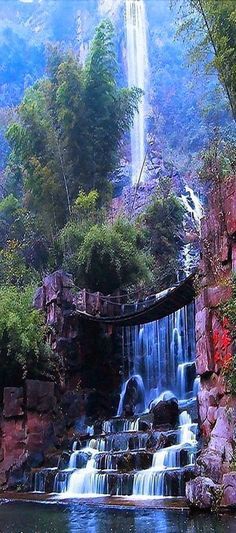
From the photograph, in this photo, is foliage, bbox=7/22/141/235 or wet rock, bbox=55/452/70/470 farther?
foliage, bbox=7/22/141/235

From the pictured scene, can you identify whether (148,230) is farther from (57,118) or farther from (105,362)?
(105,362)

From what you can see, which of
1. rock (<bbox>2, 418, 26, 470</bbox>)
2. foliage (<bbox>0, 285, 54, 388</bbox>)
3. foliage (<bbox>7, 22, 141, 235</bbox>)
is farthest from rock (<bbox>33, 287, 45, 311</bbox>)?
foliage (<bbox>7, 22, 141, 235</bbox>)

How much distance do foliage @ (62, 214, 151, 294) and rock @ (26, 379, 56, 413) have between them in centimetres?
518

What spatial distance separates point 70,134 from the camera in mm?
21047

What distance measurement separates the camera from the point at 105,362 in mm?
16594

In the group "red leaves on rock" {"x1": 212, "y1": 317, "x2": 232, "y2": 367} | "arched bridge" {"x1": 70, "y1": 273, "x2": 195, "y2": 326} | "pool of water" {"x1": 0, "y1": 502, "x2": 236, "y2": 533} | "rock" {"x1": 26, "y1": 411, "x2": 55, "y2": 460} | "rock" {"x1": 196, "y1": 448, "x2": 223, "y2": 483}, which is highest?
"arched bridge" {"x1": 70, "y1": 273, "x2": 195, "y2": 326}

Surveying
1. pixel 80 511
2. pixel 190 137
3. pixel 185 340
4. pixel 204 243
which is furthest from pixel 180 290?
pixel 190 137

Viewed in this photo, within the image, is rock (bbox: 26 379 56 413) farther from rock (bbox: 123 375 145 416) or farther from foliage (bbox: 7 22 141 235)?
foliage (bbox: 7 22 141 235)

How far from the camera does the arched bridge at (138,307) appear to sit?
39.3 ft

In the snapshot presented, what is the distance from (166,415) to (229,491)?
14.0 ft

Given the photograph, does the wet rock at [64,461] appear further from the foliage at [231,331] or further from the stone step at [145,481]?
the foliage at [231,331]

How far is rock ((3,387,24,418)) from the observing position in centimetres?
1302

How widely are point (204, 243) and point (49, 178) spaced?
35.2 ft

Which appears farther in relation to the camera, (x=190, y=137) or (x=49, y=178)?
(x=190, y=137)
